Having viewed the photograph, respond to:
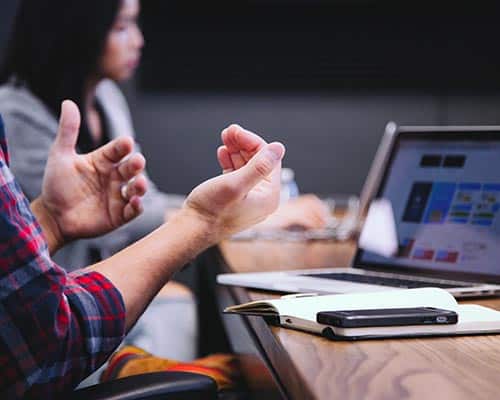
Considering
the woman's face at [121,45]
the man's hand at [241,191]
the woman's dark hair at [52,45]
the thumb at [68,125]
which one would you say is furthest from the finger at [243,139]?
the woman's face at [121,45]

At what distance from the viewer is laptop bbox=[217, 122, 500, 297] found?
1146 millimetres

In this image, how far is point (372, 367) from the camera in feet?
2.26

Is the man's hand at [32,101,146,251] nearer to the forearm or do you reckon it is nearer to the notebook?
the forearm

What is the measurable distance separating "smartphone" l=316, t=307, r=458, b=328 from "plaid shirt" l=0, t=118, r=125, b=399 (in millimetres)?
257

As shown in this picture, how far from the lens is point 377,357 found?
0.72m

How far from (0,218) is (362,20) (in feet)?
10.8

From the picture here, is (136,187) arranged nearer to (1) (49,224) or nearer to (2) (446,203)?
(1) (49,224)

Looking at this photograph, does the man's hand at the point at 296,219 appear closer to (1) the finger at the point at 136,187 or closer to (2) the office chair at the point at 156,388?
(1) the finger at the point at 136,187

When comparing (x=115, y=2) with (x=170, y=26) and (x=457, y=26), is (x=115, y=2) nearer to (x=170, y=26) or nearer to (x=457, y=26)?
(x=170, y=26)

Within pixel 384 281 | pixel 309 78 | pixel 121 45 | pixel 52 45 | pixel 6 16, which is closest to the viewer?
pixel 384 281

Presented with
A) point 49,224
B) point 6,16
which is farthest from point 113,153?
point 6,16

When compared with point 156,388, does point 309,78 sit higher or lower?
higher

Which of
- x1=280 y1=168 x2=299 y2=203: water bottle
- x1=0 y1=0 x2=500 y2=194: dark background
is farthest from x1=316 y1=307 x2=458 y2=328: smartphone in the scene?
x1=0 y1=0 x2=500 y2=194: dark background

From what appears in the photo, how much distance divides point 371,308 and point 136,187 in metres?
0.58
